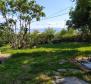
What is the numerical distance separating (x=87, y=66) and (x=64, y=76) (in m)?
1.54

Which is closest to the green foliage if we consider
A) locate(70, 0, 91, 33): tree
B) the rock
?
locate(70, 0, 91, 33): tree

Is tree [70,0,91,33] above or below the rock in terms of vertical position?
above

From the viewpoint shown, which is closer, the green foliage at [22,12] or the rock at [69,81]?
the rock at [69,81]

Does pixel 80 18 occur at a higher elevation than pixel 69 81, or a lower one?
higher

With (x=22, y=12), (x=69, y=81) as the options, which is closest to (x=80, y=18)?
(x=22, y=12)

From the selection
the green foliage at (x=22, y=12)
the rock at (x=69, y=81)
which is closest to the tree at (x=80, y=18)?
the green foliage at (x=22, y=12)

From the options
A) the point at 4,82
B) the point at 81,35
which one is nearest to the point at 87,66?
the point at 4,82

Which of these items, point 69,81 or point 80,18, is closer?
point 69,81

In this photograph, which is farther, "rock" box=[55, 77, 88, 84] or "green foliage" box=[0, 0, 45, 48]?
"green foliage" box=[0, 0, 45, 48]

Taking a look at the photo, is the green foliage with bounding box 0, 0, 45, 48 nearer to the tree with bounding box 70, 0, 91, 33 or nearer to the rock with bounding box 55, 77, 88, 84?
the tree with bounding box 70, 0, 91, 33

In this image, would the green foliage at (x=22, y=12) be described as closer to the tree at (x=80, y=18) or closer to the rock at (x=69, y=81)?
the tree at (x=80, y=18)

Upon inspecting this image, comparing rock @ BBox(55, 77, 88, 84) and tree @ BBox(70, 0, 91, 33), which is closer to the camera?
rock @ BBox(55, 77, 88, 84)

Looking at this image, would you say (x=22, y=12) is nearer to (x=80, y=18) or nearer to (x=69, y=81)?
(x=80, y=18)

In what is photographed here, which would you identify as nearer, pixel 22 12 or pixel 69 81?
pixel 69 81
